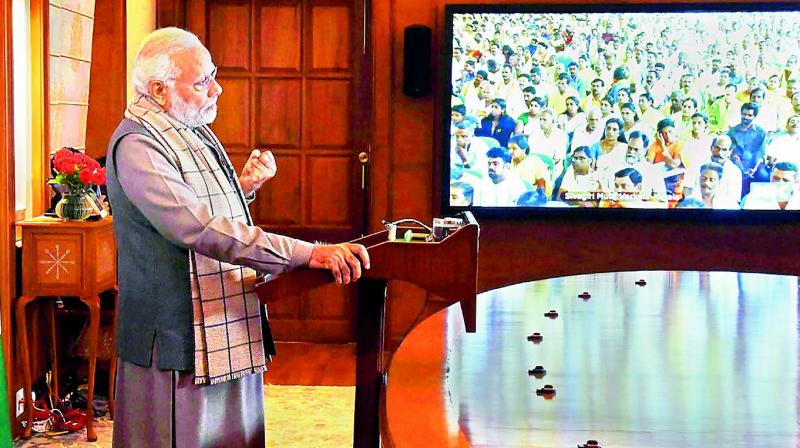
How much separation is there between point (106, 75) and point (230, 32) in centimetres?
92

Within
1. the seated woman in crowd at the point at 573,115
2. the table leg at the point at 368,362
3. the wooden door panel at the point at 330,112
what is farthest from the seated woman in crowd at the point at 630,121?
the table leg at the point at 368,362

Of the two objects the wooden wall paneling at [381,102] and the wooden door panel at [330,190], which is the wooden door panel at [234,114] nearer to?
the wooden door panel at [330,190]

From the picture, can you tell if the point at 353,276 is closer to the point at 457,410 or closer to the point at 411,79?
the point at 457,410

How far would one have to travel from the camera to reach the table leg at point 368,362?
2342mm

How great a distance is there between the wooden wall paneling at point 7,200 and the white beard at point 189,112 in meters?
1.76

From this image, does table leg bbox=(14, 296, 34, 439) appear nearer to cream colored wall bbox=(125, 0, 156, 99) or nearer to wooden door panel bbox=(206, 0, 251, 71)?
cream colored wall bbox=(125, 0, 156, 99)

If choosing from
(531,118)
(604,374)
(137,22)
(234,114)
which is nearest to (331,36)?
(234,114)

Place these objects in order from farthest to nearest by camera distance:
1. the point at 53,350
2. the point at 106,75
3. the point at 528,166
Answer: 1. the point at 528,166
2. the point at 106,75
3. the point at 53,350

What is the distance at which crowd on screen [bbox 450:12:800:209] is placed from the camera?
558cm

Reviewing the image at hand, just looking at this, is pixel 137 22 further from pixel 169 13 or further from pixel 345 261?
pixel 345 261

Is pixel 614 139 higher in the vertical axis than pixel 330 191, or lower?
higher

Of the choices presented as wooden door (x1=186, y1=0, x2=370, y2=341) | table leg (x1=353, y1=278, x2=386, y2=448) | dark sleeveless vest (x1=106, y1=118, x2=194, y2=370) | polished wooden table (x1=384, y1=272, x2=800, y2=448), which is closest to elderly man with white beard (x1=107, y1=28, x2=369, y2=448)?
dark sleeveless vest (x1=106, y1=118, x2=194, y2=370)

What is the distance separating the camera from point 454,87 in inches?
224

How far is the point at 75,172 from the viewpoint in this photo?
438cm
